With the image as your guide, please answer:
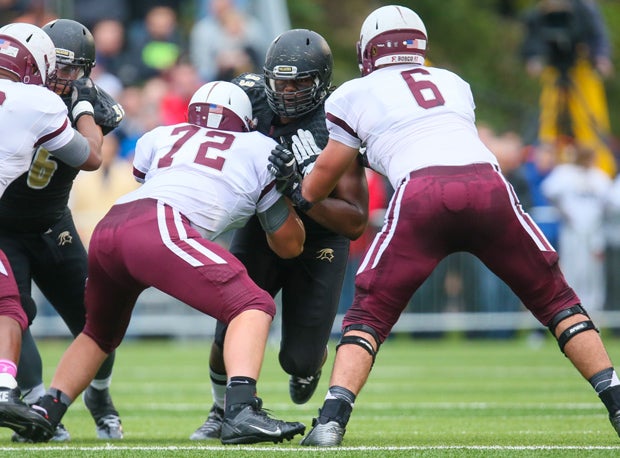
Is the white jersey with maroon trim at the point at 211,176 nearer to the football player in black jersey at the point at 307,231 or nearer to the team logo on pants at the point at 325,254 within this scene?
the football player in black jersey at the point at 307,231

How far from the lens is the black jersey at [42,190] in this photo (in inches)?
251

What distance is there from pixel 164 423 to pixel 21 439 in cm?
119

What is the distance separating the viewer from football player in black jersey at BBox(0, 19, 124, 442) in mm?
6387

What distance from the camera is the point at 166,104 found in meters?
13.5

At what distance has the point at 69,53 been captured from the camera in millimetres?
6348

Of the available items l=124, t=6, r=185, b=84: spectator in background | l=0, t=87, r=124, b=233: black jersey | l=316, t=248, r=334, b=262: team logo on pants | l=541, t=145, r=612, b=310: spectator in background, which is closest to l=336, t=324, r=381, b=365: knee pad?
l=316, t=248, r=334, b=262: team logo on pants

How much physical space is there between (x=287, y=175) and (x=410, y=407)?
2622mm

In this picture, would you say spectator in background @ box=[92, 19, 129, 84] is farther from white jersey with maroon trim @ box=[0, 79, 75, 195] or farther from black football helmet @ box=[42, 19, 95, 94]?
white jersey with maroon trim @ box=[0, 79, 75, 195]

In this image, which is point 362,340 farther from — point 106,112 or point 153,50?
point 153,50

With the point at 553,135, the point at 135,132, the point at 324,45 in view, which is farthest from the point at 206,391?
the point at 553,135

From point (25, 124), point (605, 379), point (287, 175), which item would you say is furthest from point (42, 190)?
point (605, 379)

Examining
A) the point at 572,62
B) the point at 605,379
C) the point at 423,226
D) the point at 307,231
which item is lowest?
the point at 605,379

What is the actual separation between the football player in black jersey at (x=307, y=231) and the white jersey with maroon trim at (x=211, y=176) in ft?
1.40

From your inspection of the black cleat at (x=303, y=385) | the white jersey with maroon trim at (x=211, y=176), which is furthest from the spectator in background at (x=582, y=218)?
the white jersey with maroon trim at (x=211, y=176)
